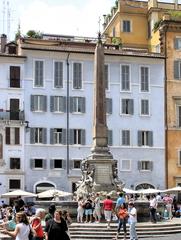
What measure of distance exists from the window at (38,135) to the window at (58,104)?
1.92 m

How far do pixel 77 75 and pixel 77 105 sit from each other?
261 cm

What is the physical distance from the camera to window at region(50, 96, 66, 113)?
51406 mm

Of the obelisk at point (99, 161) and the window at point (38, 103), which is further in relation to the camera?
the window at point (38, 103)

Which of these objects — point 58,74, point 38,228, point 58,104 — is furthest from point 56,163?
point 38,228

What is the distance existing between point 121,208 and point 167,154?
100 feet

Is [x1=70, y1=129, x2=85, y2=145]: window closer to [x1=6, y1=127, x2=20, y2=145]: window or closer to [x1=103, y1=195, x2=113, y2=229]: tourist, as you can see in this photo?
[x1=6, y1=127, x2=20, y2=145]: window

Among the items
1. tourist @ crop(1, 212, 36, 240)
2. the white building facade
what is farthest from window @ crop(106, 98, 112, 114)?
tourist @ crop(1, 212, 36, 240)

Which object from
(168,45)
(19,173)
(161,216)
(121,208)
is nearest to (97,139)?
(161,216)

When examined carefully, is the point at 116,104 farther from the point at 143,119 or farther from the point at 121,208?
the point at 121,208

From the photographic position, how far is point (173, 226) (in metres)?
26.4

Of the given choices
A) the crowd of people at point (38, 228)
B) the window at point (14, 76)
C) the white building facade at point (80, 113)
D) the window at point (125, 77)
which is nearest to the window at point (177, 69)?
the white building facade at point (80, 113)

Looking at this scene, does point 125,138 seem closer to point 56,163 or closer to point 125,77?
point 125,77

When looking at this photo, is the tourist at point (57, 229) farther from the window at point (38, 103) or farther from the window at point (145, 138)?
the window at point (145, 138)

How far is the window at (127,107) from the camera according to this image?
53.2 metres
